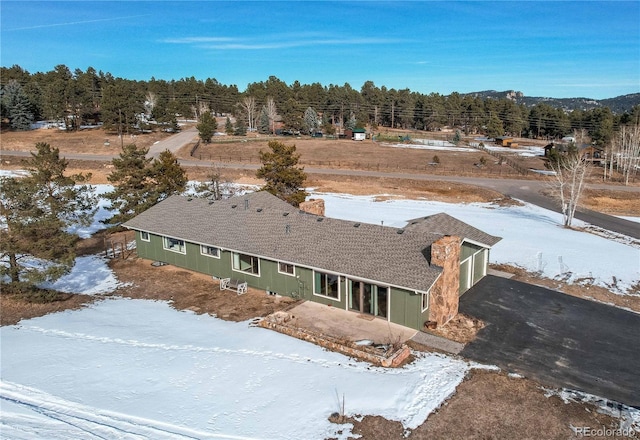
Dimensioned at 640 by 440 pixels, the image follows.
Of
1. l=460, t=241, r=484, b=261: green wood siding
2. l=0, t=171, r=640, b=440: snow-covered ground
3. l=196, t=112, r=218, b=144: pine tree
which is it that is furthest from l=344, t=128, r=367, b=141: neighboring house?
l=0, t=171, r=640, b=440: snow-covered ground

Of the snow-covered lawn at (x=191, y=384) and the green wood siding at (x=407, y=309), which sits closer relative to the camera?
the snow-covered lawn at (x=191, y=384)

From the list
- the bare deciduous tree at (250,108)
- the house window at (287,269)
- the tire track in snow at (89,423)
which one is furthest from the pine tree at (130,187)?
the bare deciduous tree at (250,108)

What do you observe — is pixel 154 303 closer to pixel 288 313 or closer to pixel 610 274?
pixel 288 313

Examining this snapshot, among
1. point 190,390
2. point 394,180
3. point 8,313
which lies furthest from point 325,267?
point 394,180

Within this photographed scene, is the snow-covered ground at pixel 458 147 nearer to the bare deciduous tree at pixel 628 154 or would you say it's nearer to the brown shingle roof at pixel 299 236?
the bare deciduous tree at pixel 628 154

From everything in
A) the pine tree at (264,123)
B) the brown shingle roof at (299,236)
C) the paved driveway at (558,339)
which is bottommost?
the paved driveway at (558,339)

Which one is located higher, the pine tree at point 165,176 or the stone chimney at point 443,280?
the pine tree at point 165,176

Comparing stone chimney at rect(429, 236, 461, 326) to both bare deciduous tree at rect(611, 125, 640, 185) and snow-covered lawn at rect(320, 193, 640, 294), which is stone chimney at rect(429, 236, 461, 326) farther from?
bare deciduous tree at rect(611, 125, 640, 185)
